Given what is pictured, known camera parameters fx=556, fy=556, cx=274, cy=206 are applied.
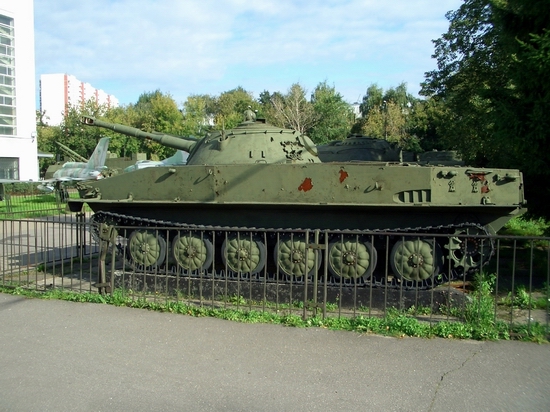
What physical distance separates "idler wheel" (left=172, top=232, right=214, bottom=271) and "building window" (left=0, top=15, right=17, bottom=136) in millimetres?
32225

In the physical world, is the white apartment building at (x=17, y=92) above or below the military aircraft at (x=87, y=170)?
above

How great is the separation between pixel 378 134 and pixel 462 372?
3763 cm

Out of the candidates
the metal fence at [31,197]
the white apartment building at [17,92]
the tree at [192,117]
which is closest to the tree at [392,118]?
the tree at [192,117]

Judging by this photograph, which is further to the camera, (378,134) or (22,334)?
(378,134)

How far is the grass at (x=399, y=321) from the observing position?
20.3ft

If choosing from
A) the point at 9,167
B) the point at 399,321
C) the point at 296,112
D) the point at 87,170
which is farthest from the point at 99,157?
the point at 399,321

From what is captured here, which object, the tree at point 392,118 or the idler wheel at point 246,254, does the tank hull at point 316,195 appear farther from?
the tree at point 392,118

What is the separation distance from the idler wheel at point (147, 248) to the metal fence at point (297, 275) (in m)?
0.02

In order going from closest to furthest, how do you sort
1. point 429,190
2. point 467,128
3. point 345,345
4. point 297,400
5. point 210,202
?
point 297,400, point 345,345, point 429,190, point 210,202, point 467,128

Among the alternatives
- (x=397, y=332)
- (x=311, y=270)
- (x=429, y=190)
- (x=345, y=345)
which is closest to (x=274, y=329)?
(x=345, y=345)

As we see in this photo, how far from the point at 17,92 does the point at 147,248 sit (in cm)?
3273

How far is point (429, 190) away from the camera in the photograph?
27.3 feet

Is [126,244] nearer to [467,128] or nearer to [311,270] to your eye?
[311,270]

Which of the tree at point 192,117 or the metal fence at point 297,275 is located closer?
the metal fence at point 297,275
